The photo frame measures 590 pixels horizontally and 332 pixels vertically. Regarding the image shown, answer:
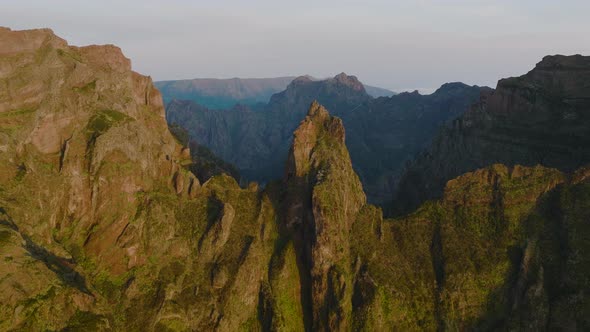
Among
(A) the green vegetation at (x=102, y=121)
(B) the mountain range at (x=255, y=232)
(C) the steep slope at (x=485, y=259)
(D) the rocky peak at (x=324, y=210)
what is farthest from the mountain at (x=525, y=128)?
(A) the green vegetation at (x=102, y=121)

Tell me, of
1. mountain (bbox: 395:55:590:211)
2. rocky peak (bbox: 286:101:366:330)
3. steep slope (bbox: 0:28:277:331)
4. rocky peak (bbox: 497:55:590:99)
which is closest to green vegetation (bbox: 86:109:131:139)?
steep slope (bbox: 0:28:277:331)

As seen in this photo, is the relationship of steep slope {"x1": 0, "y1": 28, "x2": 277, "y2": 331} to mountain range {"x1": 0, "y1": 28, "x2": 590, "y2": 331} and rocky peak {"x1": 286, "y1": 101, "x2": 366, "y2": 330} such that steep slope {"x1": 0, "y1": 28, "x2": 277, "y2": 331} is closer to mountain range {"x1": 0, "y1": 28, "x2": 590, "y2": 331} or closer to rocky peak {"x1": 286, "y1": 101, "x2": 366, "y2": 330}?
mountain range {"x1": 0, "y1": 28, "x2": 590, "y2": 331}

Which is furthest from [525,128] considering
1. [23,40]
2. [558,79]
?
[23,40]

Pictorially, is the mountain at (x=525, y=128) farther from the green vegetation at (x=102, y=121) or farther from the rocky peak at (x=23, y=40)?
the rocky peak at (x=23, y=40)

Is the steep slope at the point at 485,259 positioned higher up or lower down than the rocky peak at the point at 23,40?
lower down

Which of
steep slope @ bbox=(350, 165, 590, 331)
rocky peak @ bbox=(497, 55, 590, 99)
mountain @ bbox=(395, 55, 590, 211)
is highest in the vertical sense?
rocky peak @ bbox=(497, 55, 590, 99)

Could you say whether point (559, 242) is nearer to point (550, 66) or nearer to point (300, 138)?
point (300, 138)
